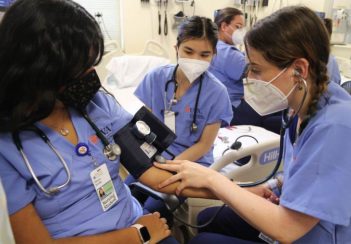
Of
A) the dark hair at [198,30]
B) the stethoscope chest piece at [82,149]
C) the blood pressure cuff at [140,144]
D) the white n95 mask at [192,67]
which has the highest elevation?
the dark hair at [198,30]

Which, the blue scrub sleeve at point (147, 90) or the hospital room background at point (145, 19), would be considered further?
the hospital room background at point (145, 19)

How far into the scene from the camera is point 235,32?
292cm

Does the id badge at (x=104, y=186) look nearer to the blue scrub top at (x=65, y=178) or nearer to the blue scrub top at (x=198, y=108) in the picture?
the blue scrub top at (x=65, y=178)

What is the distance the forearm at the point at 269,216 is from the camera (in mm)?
910

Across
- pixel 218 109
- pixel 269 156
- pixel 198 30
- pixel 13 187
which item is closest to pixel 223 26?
pixel 198 30

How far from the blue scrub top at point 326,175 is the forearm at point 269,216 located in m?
0.04

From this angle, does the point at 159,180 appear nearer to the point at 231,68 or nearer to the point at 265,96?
the point at 265,96

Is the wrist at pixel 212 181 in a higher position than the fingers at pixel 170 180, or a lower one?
higher

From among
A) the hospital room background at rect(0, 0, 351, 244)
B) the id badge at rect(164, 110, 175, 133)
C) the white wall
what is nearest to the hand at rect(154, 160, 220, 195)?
the id badge at rect(164, 110, 175, 133)

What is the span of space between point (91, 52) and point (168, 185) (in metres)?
0.56

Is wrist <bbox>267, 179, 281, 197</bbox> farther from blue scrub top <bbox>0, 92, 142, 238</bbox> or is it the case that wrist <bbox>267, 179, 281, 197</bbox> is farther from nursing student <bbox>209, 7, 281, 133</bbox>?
nursing student <bbox>209, 7, 281, 133</bbox>

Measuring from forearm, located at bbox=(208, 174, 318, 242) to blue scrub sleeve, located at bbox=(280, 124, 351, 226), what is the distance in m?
0.05

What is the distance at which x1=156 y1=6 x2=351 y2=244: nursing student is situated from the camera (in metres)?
0.85

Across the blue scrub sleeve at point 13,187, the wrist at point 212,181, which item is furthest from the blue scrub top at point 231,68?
the blue scrub sleeve at point 13,187
